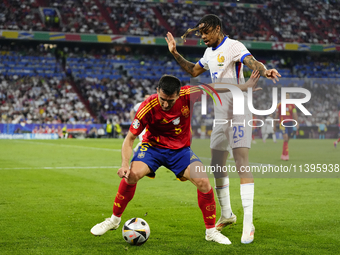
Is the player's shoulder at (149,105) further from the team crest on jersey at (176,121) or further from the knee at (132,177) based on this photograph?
the knee at (132,177)

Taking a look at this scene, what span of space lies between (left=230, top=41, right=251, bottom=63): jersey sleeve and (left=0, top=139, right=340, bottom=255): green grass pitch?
6.55ft

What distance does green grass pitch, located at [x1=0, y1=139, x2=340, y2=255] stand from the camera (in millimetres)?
4422

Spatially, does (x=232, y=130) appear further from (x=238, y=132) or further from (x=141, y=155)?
(x=141, y=155)

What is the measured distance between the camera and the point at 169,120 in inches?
193

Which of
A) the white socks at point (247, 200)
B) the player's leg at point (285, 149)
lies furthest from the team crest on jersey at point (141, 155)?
the player's leg at point (285, 149)

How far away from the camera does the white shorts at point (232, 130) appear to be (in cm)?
482

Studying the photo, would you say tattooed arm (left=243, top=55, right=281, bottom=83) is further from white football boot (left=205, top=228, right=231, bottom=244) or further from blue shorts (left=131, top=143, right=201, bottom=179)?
white football boot (left=205, top=228, right=231, bottom=244)

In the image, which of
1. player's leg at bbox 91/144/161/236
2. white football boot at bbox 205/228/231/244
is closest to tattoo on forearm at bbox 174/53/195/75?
player's leg at bbox 91/144/161/236

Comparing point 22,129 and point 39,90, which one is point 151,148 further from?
point 39,90

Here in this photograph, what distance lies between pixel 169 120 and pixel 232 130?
717 mm

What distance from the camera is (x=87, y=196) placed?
7.59 m

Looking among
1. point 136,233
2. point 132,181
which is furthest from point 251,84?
point 136,233

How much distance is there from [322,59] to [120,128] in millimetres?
24238

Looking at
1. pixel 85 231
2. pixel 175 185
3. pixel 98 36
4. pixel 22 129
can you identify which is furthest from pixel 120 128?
pixel 85 231
